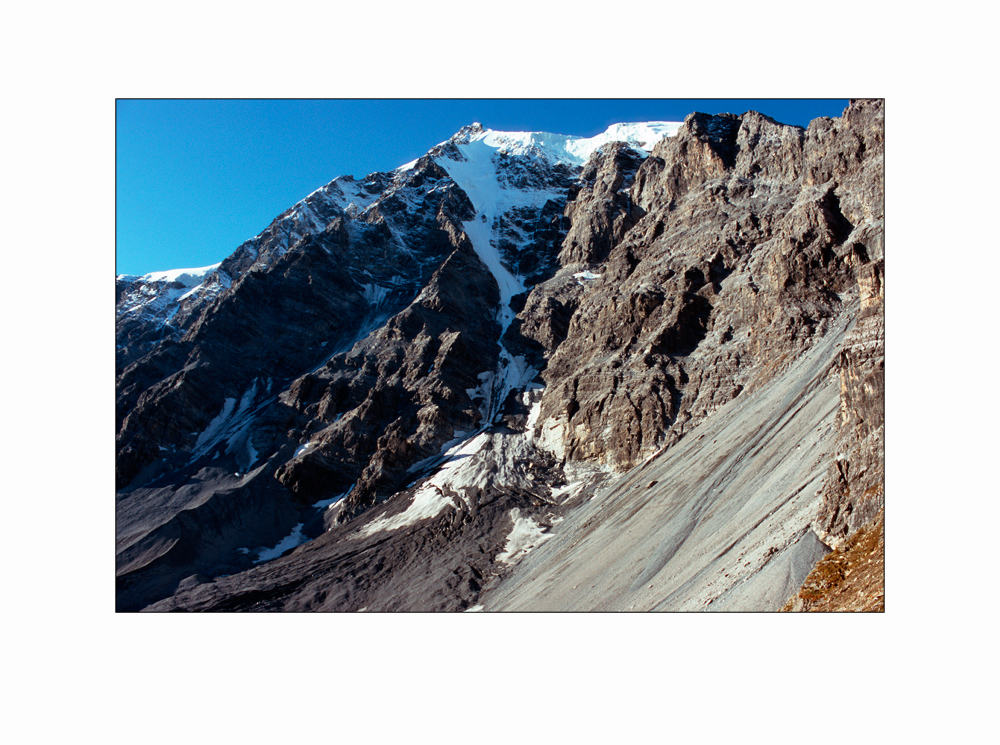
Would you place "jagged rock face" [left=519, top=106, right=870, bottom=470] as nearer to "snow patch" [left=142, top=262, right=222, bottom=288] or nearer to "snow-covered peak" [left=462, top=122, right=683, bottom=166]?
"snow-covered peak" [left=462, top=122, right=683, bottom=166]

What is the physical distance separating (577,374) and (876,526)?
31685 mm

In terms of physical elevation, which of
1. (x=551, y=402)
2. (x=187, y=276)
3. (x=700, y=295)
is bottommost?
(x=551, y=402)

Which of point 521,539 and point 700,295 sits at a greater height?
point 700,295

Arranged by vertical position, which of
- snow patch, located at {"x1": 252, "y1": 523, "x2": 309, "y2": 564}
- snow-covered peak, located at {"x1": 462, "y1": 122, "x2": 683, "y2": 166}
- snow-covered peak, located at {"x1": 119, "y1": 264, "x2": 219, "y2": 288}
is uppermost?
snow-covered peak, located at {"x1": 462, "y1": 122, "x2": 683, "y2": 166}

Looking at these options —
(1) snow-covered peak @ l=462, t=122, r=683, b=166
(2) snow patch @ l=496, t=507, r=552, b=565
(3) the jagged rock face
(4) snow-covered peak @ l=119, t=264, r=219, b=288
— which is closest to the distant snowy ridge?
(4) snow-covered peak @ l=119, t=264, r=219, b=288

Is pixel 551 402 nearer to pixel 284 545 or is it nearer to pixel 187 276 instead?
pixel 284 545

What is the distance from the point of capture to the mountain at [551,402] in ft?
61.7

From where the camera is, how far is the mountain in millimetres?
18797

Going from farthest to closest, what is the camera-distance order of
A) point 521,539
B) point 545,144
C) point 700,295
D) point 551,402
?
point 545,144, point 551,402, point 700,295, point 521,539

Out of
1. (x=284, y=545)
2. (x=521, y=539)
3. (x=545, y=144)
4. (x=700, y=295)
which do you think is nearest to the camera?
(x=521, y=539)

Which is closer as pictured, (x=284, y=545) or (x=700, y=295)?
(x=284, y=545)

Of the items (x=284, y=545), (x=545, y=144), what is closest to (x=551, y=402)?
(x=284, y=545)

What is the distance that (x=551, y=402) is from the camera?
1740 inches

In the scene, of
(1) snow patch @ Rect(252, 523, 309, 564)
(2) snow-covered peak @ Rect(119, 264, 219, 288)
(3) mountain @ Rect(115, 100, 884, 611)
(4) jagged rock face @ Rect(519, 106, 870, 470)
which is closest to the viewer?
(3) mountain @ Rect(115, 100, 884, 611)
